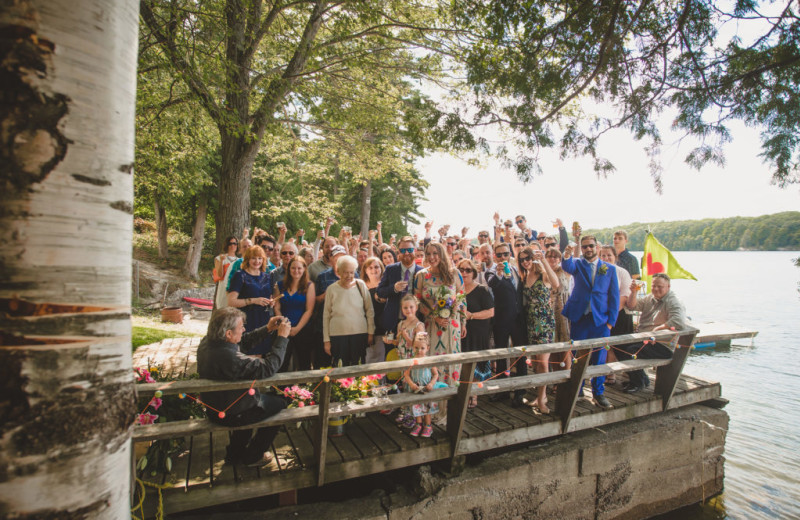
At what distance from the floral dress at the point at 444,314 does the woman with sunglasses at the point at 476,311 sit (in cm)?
40

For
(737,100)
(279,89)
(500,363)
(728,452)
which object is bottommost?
(728,452)

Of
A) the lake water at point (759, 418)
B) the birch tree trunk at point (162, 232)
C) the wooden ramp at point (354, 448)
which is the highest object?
the birch tree trunk at point (162, 232)

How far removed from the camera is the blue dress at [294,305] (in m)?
5.10

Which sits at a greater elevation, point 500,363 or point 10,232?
point 10,232

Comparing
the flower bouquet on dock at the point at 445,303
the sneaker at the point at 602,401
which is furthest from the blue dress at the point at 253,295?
the sneaker at the point at 602,401

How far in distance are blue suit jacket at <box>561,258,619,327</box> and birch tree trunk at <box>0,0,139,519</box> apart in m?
5.39

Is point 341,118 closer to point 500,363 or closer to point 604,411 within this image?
point 500,363

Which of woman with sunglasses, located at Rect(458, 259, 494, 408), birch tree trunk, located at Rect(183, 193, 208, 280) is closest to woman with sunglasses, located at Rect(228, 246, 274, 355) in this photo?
woman with sunglasses, located at Rect(458, 259, 494, 408)

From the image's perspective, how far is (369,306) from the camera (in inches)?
198

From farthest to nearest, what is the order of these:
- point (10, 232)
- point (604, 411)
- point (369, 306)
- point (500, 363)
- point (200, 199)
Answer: point (200, 199) < point (500, 363) < point (604, 411) < point (369, 306) < point (10, 232)

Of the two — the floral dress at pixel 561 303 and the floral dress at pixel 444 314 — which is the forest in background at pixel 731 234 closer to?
the floral dress at pixel 561 303

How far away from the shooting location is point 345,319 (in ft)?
16.0

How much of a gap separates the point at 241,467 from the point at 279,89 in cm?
624

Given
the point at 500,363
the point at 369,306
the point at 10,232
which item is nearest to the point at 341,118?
the point at 369,306
